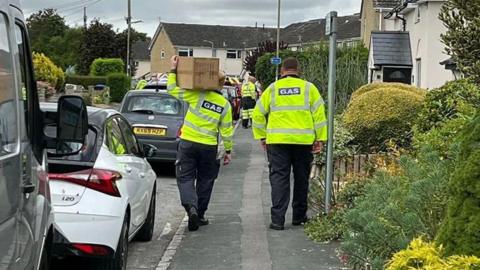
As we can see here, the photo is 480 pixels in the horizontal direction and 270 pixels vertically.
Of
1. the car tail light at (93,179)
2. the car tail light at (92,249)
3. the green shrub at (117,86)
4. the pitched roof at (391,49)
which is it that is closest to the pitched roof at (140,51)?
the green shrub at (117,86)

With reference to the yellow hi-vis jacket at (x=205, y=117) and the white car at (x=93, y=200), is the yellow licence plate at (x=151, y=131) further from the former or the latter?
the white car at (x=93, y=200)

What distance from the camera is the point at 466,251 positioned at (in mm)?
3711

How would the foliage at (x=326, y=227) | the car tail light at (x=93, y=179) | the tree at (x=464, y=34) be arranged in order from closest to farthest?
1. the car tail light at (x=93, y=179)
2. the tree at (x=464, y=34)
3. the foliage at (x=326, y=227)

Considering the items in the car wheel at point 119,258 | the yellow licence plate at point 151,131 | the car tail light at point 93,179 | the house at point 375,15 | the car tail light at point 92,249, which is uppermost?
the house at point 375,15

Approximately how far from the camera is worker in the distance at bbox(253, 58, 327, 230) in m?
8.62

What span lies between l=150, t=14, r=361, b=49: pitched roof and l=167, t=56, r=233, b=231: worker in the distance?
247 feet

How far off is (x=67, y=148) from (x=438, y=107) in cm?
552

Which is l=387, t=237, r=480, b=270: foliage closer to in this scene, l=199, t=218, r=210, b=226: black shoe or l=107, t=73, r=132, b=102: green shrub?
l=199, t=218, r=210, b=226: black shoe

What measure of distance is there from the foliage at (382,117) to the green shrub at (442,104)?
1365 millimetres

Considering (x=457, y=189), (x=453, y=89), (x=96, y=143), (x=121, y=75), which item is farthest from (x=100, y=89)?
(x=457, y=189)

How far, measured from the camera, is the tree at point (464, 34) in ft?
22.1

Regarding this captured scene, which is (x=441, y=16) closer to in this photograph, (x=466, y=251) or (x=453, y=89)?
(x=453, y=89)

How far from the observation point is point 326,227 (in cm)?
820

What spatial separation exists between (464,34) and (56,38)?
293 feet
